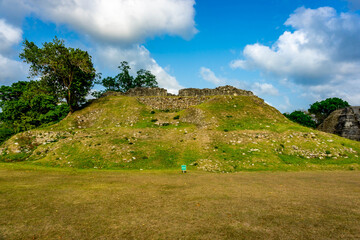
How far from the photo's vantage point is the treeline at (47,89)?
41.2 m

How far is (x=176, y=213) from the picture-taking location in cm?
880

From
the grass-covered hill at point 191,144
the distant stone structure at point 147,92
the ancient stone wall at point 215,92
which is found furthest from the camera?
the distant stone structure at point 147,92

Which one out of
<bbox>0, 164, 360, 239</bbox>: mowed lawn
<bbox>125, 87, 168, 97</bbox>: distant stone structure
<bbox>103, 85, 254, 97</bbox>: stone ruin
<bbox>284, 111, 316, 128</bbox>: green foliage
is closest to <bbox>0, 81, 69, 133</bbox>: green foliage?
<bbox>103, 85, 254, 97</bbox>: stone ruin

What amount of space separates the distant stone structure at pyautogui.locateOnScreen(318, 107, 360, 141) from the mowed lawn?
125 feet

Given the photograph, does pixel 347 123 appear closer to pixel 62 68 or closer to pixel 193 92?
pixel 193 92

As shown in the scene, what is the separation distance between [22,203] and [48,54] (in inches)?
1708

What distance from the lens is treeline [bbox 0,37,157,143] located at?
41.2 metres

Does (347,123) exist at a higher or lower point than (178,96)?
lower

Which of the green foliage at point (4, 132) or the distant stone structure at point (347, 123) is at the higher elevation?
the distant stone structure at point (347, 123)

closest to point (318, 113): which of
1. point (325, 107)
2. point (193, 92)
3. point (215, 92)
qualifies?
point (325, 107)

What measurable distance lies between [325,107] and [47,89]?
107m

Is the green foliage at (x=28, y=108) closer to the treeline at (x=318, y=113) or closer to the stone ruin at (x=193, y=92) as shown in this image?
the stone ruin at (x=193, y=92)

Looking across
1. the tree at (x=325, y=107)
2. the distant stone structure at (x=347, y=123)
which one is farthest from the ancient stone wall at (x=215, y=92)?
the tree at (x=325, y=107)

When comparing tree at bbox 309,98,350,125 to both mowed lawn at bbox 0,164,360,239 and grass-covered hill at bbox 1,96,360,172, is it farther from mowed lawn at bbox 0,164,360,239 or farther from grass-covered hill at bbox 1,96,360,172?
mowed lawn at bbox 0,164,360,239
